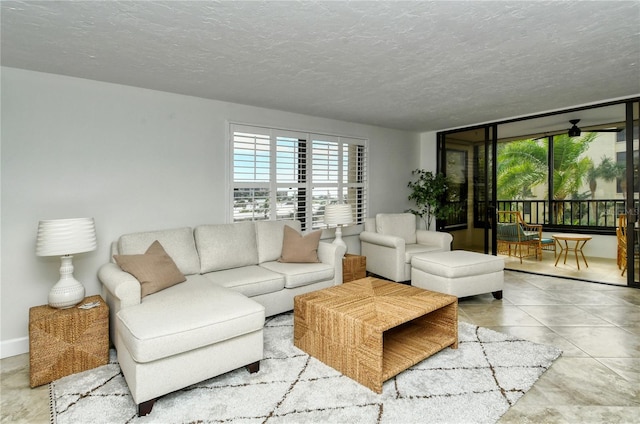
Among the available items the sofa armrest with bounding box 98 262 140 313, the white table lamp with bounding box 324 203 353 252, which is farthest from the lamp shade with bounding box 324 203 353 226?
the sofa armrest with bounding box 98 262 140 313

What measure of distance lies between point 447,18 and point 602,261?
6186mm

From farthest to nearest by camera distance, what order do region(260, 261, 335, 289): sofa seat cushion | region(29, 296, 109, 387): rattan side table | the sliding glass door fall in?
the sliding glass door → region(260, 261, 335, 289): sofa seat cushion → region(29, 296, 109, 387): rattan side table

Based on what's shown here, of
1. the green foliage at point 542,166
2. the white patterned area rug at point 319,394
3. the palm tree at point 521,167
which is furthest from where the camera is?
the palm tree at point 521,167

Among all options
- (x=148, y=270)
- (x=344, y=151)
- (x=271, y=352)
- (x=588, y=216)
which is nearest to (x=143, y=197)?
(x=148, y=270)

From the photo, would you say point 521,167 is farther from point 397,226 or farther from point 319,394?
point 319,394

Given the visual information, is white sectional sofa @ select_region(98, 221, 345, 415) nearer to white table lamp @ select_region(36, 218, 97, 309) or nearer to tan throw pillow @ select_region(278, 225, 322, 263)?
tan throw pillow @ select_region(278, 225, 322, 263)

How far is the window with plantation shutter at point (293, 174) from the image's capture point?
14.1 feet

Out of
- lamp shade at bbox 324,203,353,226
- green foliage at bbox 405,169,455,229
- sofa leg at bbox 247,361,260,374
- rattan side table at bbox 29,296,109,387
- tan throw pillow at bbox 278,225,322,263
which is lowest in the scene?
sofa leg at bbox 247,361,260,374

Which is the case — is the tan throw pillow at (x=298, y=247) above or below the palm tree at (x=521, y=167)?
below

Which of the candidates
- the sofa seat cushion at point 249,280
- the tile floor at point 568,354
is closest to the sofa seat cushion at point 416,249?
the tile floor at point 568,354

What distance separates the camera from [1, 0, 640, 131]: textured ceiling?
82.5 inches

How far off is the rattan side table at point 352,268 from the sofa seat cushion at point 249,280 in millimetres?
1103

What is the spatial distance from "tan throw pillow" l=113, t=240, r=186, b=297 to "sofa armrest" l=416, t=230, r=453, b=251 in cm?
343

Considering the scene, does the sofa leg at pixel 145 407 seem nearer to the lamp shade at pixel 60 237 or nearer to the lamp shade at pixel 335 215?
the lamp shade at pixel 60 237
